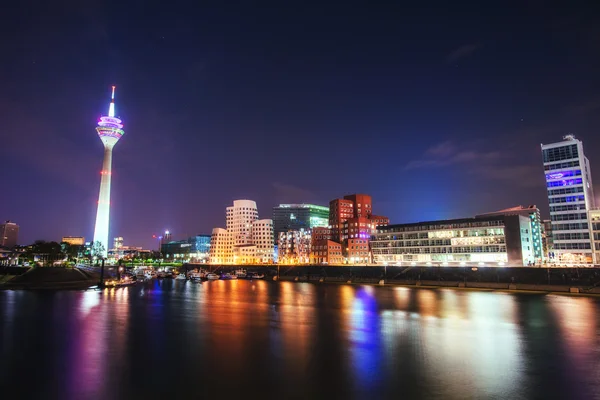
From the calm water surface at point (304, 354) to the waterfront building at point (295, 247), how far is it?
395 feet

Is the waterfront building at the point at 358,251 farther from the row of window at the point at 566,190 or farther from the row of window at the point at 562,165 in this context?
the row of window at the point at 562,165

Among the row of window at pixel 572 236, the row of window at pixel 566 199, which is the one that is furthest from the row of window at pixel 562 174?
the row of window at pixel 572 236

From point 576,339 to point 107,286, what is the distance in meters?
101

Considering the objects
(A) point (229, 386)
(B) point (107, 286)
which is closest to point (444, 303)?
(A) point (229, 386)

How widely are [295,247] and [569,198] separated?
10802 centimetres

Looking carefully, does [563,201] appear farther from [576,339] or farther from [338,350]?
[338,350]

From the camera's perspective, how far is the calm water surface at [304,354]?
21469 millimetres

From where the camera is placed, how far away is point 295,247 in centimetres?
17862

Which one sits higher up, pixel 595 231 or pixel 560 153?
pixel 560 153

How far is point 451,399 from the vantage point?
19.4 m

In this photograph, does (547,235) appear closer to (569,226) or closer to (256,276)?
(569,226)

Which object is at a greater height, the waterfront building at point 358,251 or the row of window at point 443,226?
the row of window at point 443,226

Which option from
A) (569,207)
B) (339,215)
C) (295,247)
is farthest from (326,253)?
(569,207)

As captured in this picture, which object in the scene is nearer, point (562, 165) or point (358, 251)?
point (562, 165)
